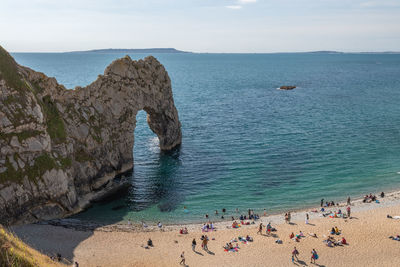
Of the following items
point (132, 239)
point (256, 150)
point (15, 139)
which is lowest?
point (132, 239)

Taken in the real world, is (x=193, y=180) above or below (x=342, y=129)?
below

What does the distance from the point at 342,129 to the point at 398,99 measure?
186 ft

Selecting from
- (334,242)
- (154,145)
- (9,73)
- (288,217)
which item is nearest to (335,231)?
(334,242)

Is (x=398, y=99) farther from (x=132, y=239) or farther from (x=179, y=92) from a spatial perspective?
(x=132, y=239)

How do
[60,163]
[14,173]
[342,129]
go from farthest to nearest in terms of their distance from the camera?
[342,129] → [60,163] → [14,173]

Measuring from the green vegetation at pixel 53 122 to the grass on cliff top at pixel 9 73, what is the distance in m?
4.85

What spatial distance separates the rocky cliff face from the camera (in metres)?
41.6

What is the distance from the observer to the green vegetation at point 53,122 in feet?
156

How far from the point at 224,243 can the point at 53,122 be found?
95.9ft

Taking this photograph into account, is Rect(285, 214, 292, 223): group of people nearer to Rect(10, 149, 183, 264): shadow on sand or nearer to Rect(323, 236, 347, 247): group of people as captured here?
Rect(323, 236, 347, 247): group of people

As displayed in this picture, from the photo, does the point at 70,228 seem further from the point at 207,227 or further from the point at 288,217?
the point at 288,217

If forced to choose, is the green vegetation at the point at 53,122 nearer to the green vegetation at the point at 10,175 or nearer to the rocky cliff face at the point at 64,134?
the rocky cliff face at the point at 64,134

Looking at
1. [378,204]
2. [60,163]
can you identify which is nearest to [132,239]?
[60,163]

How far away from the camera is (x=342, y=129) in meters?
84.3
